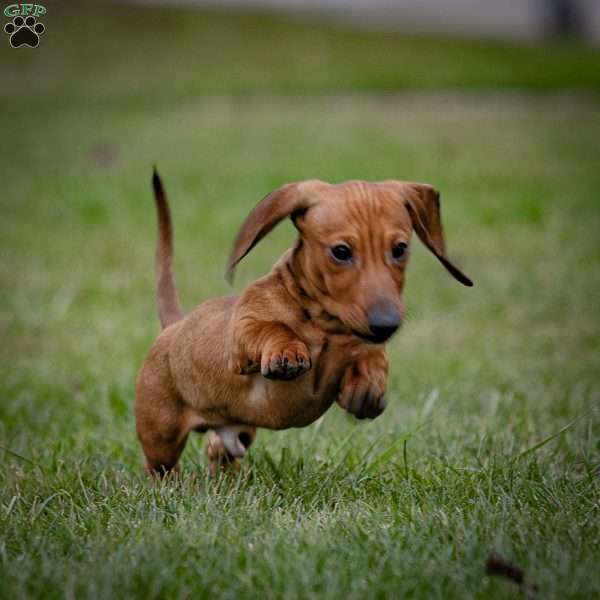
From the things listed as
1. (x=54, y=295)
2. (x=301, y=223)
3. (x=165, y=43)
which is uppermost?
(x=165, y=43)

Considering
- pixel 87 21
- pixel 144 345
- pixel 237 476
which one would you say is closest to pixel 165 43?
pixel 87 21

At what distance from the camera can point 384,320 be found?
8.55ft

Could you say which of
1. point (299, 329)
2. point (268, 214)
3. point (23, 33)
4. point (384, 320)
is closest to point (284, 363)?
point (299, 329)

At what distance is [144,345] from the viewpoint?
602 centimetres

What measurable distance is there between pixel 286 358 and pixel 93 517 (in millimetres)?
717

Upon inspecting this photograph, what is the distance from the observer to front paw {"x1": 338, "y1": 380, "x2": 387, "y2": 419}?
9.42 feet

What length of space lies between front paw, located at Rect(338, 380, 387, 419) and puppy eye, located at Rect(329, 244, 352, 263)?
0.37 metres

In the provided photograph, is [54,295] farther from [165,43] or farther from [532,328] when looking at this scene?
[165,43]

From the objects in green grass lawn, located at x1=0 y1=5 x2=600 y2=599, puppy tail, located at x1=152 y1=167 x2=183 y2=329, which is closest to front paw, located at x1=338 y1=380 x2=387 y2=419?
green grass lawn, located at x1=0 y1=5 x2=600 y2=599

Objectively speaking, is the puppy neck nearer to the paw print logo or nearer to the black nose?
the black nose

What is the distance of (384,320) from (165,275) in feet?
4.71

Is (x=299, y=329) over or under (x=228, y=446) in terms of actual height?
over

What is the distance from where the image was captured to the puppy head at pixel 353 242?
267 cm

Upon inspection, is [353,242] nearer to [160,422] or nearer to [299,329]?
[299,329]
